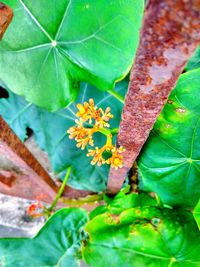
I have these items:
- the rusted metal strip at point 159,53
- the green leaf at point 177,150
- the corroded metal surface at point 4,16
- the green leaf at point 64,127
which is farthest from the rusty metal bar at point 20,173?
the green leaf at point 177,150

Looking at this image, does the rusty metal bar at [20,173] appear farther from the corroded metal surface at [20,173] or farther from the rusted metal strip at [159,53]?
the rusted metal strip at [159,53]

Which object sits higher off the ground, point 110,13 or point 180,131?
point 110,13

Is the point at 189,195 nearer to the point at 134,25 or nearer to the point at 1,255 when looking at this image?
the point at 134,25

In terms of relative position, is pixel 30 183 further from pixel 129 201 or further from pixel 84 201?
pixel 129 201

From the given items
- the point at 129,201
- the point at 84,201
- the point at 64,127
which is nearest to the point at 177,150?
the point at 129,201

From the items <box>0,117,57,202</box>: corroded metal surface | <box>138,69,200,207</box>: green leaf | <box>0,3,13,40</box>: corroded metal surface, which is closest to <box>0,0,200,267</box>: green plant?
<box>138,69,200,207</box>: green leaf

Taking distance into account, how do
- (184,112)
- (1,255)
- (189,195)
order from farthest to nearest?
(1,255)
(189,195)
(184,112)

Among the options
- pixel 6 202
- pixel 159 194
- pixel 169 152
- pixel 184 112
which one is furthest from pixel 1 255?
pixel 184 112
